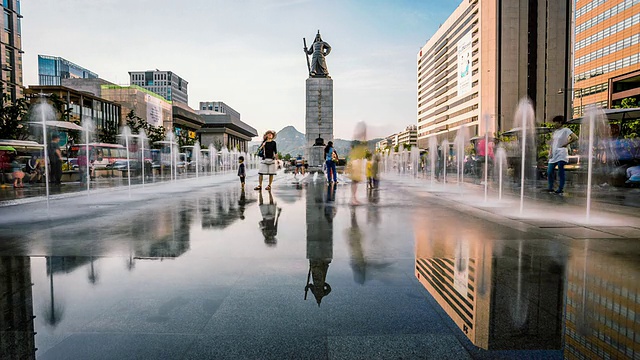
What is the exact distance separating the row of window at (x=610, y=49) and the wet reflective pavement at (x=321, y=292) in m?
59.2

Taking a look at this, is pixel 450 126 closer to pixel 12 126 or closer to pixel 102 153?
pixel 102 153

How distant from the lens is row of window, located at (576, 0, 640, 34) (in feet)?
168

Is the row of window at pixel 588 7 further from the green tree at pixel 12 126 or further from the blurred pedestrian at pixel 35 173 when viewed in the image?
the green tree at pixel 12 126

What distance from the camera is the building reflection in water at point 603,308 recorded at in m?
2.29

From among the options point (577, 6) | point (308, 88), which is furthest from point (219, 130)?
point (577, 6)

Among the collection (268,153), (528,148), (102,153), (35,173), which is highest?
(102,153)

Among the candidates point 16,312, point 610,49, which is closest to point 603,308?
point 16,312

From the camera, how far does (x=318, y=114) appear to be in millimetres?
48938

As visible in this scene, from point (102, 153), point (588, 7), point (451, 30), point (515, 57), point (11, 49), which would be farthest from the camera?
point (451, 30)

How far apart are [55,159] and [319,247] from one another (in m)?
17.7

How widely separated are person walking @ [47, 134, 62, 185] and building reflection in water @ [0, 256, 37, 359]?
15.9 meters

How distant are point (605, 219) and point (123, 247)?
756 cm

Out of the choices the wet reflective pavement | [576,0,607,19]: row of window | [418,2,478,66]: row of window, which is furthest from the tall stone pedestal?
[418,2,478,66]: row of window

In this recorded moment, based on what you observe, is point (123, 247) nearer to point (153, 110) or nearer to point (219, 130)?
point (153, 110)
